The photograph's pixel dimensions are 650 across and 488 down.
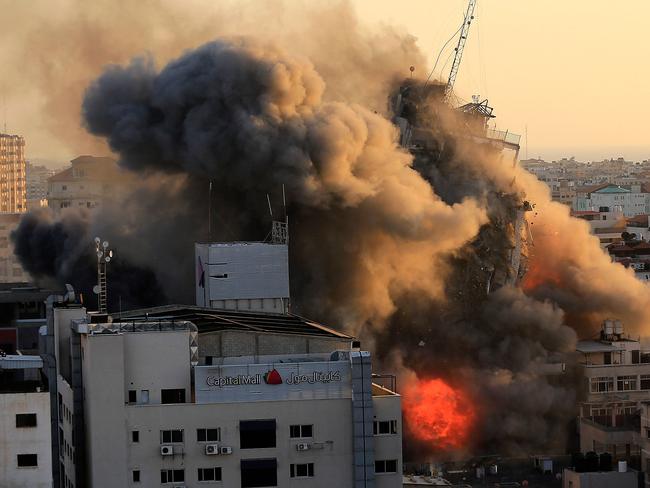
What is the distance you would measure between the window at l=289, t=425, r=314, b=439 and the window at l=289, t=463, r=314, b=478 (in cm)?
60

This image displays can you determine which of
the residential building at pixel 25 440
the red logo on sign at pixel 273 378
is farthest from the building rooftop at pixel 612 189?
the residential building at pixel 25 440

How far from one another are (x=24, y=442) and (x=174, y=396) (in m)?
3.22

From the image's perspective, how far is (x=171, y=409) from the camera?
39.9 meters

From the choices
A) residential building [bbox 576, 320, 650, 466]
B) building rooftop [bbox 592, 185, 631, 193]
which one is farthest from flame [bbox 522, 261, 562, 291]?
building rooftop [bbox 592, 185, 631, 193]

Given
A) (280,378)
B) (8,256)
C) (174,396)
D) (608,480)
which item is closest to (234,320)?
(174,396)

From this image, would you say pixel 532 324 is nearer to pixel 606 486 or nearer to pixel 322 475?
pixel 606 486

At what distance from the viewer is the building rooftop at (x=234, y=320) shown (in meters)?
44.8

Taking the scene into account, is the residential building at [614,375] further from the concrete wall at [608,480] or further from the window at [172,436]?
the window at [172,436]

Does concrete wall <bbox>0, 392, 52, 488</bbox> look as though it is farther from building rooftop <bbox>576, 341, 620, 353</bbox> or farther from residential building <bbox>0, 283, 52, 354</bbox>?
building rooftop <bbox>576, 341, 620, 353</bbox>

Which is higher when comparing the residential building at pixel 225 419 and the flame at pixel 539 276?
the flame at pixel 539 276

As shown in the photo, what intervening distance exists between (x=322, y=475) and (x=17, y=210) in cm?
14704

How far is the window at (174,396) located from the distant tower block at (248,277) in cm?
2250

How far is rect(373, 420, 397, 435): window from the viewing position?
132 feet

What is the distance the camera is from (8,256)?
454 ft
